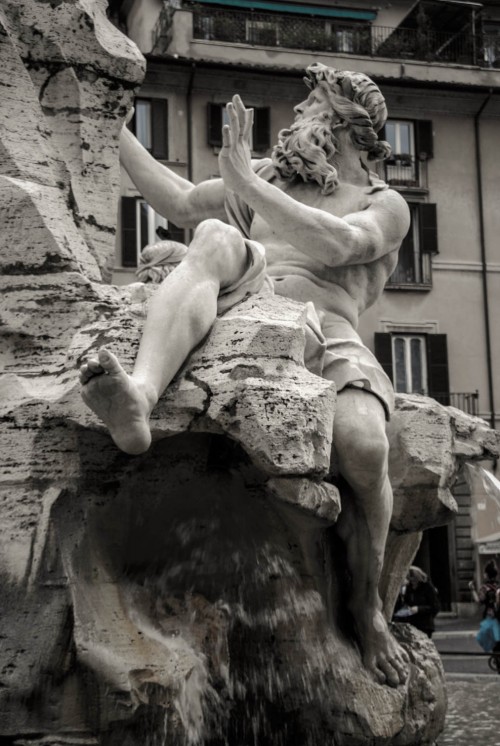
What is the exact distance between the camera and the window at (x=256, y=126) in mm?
24984

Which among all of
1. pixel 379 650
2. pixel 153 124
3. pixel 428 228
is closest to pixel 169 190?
pixel 379 650

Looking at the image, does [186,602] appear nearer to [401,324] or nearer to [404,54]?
[401,324]

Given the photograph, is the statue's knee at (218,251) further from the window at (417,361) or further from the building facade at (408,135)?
the window at (417,361)

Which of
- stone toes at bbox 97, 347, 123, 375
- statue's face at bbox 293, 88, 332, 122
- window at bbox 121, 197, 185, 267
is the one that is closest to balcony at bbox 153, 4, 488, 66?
window at bbox 121, 197, 185, 267

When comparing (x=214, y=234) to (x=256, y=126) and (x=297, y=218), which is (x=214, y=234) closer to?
(x=297, y=218)

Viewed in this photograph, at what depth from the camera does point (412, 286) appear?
25984mm

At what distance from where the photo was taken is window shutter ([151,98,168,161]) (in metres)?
24.8

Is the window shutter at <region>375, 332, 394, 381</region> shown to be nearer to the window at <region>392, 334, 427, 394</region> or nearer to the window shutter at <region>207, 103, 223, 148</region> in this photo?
the window at <region>392, 334, 427, 394</region>

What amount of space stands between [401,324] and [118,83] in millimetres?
20466

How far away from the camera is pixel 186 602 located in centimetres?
480

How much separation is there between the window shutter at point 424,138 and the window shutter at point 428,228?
101 centimetres

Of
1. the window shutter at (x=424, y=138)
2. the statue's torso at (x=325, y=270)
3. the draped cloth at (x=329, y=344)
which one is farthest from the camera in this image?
the window shutter at (x=424, y=138)

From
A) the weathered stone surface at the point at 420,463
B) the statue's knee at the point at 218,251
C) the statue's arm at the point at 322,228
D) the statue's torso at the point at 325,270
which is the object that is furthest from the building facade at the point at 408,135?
the statue's knee at the point at 218,251

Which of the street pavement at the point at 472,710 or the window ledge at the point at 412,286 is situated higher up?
the window ledge at the point at 412,286
